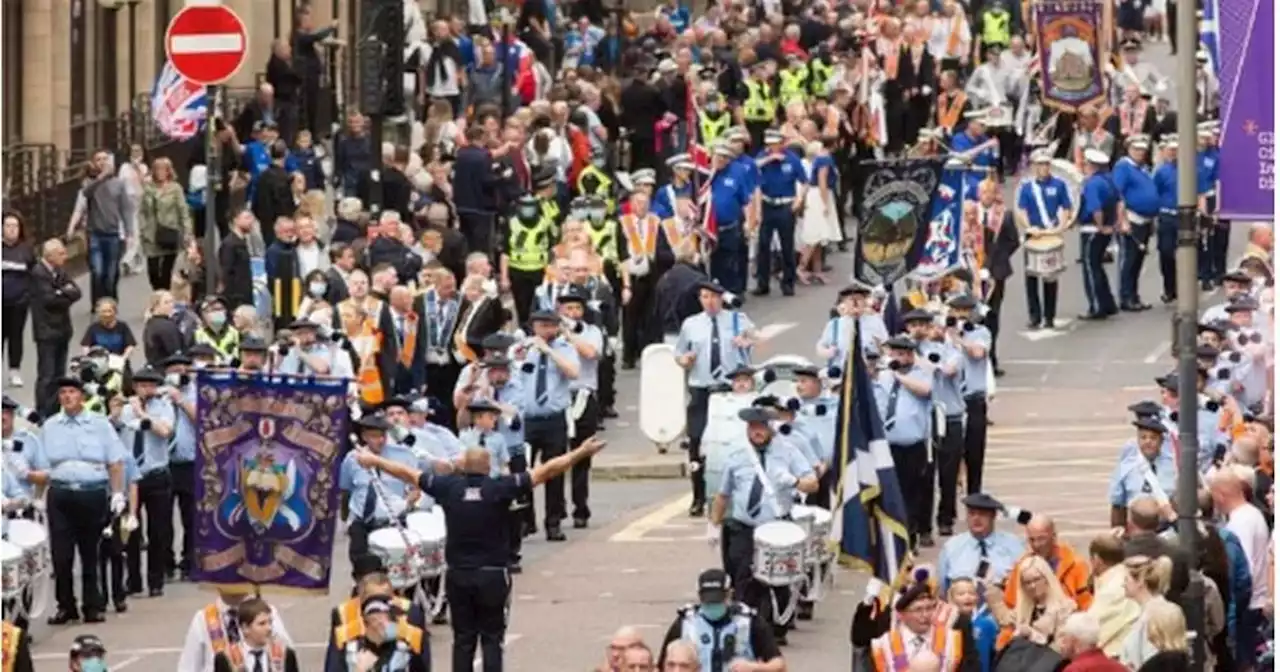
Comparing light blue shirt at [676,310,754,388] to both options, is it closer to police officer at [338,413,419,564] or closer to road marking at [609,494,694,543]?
road marking at [609,494,694,543]

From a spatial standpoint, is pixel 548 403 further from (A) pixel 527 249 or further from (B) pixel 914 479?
(A) pixel 527 249

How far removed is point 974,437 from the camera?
125 ft

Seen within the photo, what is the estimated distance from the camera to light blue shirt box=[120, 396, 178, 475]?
115ft

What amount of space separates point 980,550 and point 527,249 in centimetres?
1714

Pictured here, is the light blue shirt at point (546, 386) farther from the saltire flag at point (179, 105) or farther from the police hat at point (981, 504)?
the saltire flag at point (179, 105)

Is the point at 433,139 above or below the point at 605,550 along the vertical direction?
above

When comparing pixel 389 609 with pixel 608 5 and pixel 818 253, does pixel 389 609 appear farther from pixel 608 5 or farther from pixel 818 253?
pixel 608 5

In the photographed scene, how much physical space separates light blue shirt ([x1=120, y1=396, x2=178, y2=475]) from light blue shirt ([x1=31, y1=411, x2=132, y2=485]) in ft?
2.70

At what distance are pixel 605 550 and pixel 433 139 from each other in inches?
679

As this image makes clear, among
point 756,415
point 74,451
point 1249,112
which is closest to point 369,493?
point 74,451

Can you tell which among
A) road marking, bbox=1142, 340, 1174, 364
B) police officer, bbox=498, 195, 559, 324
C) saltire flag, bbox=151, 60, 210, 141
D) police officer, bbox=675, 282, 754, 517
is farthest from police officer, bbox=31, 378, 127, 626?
road marking, bbox=1142, 340, 1174, 364

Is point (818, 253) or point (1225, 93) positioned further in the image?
point (818, 253)

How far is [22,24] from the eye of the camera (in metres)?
53.2

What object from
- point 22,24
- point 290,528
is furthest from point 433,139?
point 290,528
